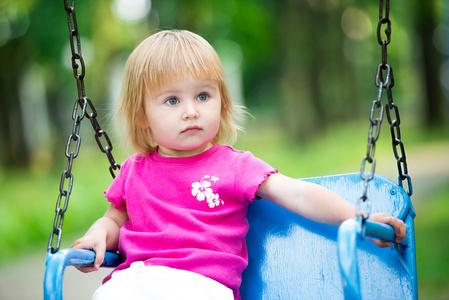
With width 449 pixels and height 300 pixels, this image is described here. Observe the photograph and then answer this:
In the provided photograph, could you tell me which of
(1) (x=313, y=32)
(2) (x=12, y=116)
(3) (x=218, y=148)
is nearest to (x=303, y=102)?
(1) (x=313, y=32)

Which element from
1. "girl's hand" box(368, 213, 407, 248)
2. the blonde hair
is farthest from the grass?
"girl's hand" box(368, 213, 407, 248)

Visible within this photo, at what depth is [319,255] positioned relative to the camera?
7.63ft

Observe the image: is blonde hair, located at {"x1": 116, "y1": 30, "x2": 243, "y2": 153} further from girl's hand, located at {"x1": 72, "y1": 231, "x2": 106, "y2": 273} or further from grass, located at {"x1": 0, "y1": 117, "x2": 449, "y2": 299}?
grass, located at {"x1": 0, "y1": 117, "x2": 449, "y2": 299}

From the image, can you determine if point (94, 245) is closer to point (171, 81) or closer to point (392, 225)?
point (171, 81)

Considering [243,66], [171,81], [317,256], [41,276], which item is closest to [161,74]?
[171,81]

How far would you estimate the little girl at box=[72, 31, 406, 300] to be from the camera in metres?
2.07

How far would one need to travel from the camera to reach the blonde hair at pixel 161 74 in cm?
220

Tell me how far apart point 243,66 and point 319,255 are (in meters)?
17.9

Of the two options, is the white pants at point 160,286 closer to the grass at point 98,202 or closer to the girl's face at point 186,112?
the girl's face at point 186,112

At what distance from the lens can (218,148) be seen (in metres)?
2.34

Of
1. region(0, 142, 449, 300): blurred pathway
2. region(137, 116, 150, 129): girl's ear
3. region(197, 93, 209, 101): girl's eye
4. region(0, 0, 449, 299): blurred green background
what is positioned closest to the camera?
region(197, 93, 209, 101): girl's eye

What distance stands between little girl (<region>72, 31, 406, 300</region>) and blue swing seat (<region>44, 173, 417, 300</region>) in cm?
13

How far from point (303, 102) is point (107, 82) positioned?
7054 millimetres

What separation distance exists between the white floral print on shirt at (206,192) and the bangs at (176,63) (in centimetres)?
38
